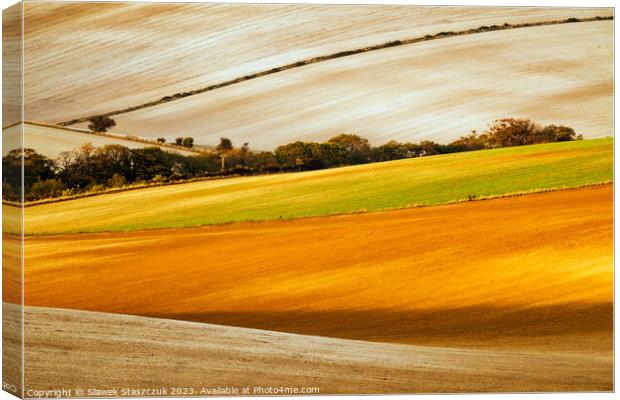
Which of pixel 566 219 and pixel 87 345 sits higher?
pixel 566 219

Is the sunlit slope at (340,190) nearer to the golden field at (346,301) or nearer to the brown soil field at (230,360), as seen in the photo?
the golden field at (346,301)

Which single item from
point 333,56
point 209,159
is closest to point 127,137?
point 209,159

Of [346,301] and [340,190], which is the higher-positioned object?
[340,190]

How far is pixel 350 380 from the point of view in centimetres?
1188

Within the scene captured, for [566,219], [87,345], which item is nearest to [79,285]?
[87,345]

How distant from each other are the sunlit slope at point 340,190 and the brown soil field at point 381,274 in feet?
0.39

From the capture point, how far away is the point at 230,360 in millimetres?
11648

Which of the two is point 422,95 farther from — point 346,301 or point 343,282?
point 346,301

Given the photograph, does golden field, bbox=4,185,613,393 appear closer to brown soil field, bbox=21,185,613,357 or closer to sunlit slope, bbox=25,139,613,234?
brown soil field, bbox=21,185,613,357

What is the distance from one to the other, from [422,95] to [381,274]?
184 cm

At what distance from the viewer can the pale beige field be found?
11.6m

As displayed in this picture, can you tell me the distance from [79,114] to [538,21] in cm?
468

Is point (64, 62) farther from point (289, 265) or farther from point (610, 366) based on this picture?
point (610, 366)

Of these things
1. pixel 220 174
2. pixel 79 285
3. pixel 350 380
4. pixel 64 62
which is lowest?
pixel 350 380
